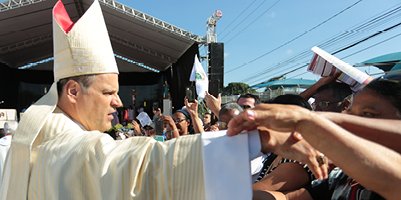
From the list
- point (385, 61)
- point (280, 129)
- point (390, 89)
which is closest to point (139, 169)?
point (280, 129)

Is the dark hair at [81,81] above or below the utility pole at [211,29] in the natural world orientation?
below

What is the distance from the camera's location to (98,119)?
1.82m

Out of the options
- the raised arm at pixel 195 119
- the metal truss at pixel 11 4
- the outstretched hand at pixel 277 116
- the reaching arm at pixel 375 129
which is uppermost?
the metal truss at pixel 11 4

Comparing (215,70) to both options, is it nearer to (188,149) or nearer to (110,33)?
(110,33)

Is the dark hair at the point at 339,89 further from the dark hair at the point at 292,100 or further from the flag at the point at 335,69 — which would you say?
the dark hair at the point at 292,100

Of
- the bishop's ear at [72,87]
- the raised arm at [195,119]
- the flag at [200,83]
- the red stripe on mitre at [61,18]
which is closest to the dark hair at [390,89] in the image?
the bishop's ear at [72,87]

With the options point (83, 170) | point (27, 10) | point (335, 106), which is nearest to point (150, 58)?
point (27, 10)

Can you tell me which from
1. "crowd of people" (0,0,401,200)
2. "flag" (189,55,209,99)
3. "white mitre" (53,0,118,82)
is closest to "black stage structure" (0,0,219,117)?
"flag" (189,55,209,99)

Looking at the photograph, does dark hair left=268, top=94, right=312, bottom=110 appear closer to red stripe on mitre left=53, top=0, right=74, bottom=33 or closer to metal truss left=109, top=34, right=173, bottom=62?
red stripe on mitre left=53, top=0, right=74, bottom=33

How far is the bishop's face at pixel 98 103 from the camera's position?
1779 mm

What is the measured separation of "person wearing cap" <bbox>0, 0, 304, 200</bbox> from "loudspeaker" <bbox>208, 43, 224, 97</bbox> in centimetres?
1051

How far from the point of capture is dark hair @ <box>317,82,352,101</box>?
287 centimetres

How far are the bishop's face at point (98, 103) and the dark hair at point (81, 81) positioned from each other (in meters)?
0.02

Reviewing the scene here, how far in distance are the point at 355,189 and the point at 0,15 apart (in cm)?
1268
